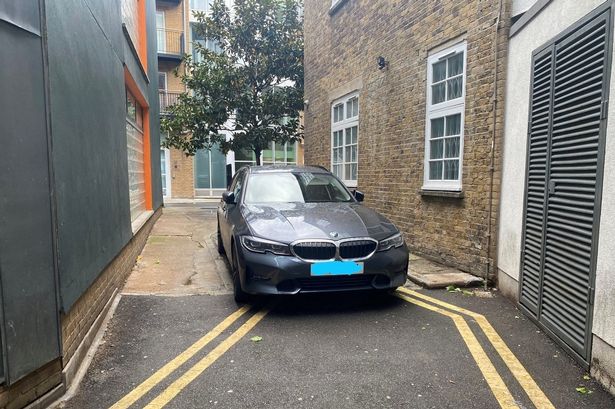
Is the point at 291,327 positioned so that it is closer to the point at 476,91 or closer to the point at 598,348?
the point at 598,348

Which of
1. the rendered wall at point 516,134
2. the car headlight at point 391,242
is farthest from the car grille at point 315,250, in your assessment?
the rendered wall at point 516,134

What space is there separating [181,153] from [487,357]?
21.6 m

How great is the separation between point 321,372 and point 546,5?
4019 mm

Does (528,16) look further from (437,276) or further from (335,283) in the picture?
(335,283)

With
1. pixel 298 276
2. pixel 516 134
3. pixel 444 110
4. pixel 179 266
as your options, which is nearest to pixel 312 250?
pixel 298 276

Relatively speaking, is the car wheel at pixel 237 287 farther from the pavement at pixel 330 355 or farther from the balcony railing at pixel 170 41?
the balcony railing at pixel 170 41

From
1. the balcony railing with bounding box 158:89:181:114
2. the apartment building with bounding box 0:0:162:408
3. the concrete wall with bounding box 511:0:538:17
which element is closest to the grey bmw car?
the apartment building with bounding box 0:0:162:408

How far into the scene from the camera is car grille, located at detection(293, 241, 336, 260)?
425 centimetres

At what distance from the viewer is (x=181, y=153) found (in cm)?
2303

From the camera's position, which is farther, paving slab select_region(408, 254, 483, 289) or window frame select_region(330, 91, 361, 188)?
window frame select_region(330, 91, 361, 188)

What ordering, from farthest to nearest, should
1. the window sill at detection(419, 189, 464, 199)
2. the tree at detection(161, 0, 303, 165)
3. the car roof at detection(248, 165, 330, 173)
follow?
the tree at detection(161, 0, 303, 165)
the car roof at detection(248, 165, 330, 173)
the window sill at detection(419, 189, 464, 199)

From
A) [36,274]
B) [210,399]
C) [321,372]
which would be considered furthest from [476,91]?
[36,274]

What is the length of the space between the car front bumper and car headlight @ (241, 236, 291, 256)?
0.14 ft

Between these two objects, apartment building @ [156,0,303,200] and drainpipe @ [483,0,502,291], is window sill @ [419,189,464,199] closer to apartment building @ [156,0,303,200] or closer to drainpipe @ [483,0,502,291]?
drainpipe @ [483,0,502,291]
